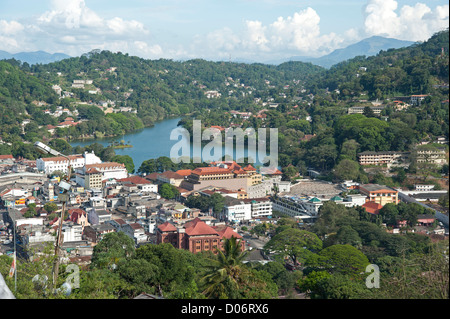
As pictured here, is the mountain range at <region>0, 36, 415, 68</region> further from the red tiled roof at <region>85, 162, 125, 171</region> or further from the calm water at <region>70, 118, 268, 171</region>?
the red tiled roof at <region>85, 162, 125, 171</region>

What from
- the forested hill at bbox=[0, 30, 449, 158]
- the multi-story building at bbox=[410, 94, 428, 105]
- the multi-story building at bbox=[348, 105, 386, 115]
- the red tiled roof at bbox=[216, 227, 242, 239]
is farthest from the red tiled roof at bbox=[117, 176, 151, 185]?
the multi-story building at bbox=[410, 94, 428, 105]

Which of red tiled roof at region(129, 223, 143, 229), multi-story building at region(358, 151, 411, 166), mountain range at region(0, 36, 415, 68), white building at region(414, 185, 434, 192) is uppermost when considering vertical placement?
mountain range at region(0, 36, 415, 68)

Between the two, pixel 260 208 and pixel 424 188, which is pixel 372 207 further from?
pixel 260 208

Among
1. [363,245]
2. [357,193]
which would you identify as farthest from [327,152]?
[363,245]

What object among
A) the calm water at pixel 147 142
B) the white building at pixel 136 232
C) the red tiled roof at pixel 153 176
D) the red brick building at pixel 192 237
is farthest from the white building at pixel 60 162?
the red brick building at pixel 192 237

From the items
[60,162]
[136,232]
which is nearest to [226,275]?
[136,232]
